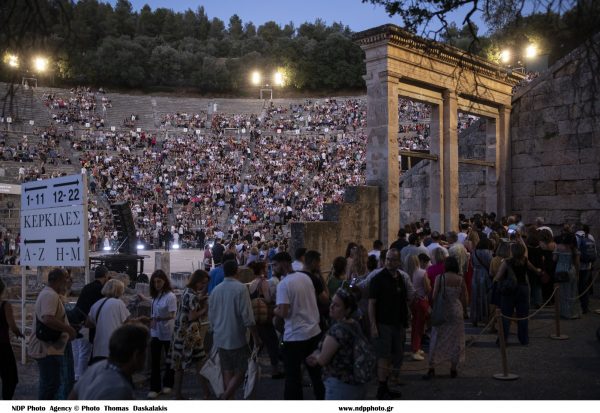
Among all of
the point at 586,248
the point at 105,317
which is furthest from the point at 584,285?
the point at 105,317

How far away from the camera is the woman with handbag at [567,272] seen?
8875 millimetres

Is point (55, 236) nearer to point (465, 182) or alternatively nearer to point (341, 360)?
point (341, 360)

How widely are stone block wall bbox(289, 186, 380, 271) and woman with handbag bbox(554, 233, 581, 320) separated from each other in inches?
125

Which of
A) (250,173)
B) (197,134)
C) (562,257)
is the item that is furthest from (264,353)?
(197,134)

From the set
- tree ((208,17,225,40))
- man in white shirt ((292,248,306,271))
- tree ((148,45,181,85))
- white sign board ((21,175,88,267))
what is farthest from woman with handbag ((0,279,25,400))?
tree ((208,17,225,40))

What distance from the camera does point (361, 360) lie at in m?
3.79

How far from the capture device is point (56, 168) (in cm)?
3747

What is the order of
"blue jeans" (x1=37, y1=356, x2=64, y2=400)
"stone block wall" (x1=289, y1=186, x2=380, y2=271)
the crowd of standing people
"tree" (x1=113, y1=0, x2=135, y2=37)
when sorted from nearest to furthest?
1. the crowd of standing people
2. "blue jeans" (x1=37, y1=356, x2=64, y2=400)
3. "stone block wall" (x1=289, y1=186, x2=380, y2=271)
4. "tree" (x1=113, y1=0, x2=135, y2=37)

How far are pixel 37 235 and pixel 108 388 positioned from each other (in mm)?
5385

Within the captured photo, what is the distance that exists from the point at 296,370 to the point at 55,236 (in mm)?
Answer: 3963

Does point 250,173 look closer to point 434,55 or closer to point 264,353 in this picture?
point 434,55

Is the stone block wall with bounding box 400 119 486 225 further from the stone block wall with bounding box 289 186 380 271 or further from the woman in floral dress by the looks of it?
the woman in floral dress

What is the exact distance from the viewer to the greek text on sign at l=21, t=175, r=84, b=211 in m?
7.08

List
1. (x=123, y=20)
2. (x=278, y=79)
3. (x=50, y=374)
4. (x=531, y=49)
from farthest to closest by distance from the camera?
(x=123, y=20), (x=278, y=79), (x=531, y=49), (x=50, y=374)
